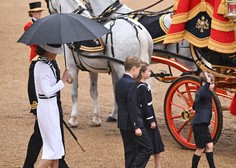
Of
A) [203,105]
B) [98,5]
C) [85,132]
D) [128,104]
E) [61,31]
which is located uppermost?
[61,31]

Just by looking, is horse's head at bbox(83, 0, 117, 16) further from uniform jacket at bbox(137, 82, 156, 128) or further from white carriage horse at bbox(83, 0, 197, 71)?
uniform jacket at bbox(137, 82, 156, 128)

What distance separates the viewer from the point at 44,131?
683 cm

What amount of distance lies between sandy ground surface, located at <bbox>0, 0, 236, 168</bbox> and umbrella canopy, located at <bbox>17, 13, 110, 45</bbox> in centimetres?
192

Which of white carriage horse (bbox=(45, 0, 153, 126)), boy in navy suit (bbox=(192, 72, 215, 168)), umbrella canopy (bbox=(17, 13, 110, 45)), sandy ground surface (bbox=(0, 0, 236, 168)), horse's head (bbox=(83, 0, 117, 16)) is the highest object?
umbrella canopy (bbox=(17, 13, 110, 45))

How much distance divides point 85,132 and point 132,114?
307cm

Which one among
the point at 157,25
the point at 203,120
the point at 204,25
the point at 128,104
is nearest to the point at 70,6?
the point at 157,25

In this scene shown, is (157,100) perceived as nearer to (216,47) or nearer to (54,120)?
(216,47)

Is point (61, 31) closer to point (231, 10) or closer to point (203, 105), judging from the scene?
point (203, 105)

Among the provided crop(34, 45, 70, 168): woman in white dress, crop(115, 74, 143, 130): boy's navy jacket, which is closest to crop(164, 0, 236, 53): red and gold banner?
crop(115, 74, 143, 130): boy's navy jacket

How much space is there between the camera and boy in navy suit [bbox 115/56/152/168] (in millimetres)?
6875

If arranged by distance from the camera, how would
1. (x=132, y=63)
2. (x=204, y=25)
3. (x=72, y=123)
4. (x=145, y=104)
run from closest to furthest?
(x=132, y=63), (x=145, y=104), (x=204, y=25), (x=72, y=123)

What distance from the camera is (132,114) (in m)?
6.88

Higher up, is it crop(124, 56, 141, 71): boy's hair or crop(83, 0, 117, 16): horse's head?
crop(83, 0, 117, 16): horse's head

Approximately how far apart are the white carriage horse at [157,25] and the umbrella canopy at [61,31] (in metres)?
3.07
